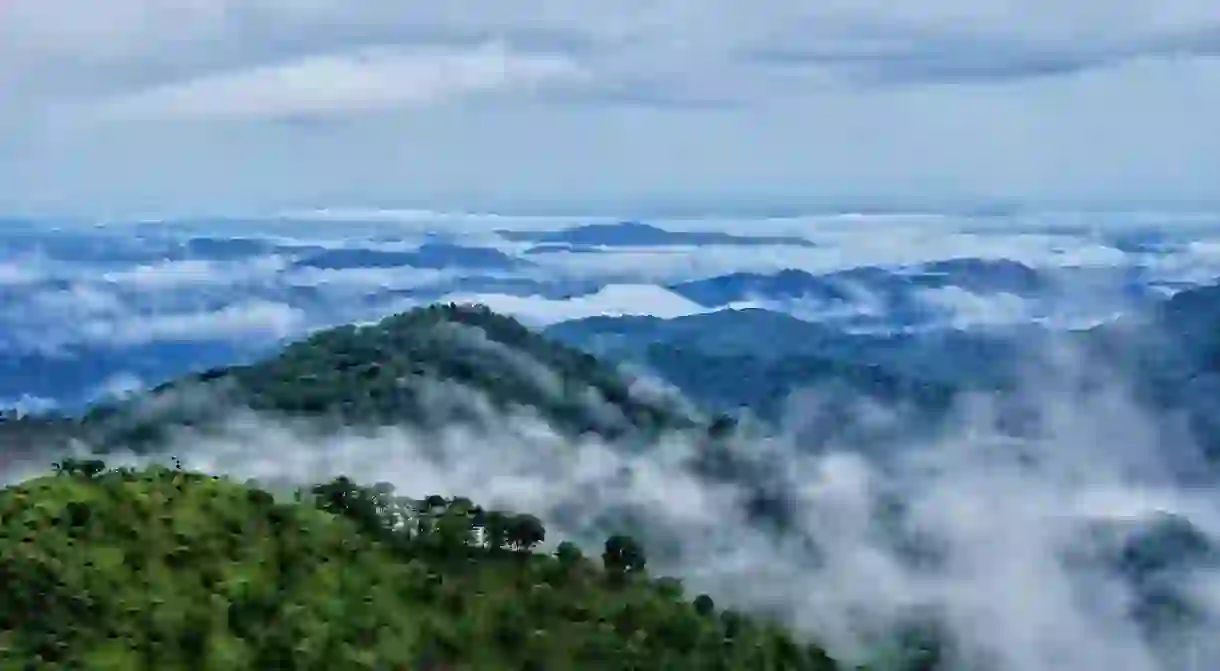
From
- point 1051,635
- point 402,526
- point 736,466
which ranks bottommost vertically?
point 1051,635

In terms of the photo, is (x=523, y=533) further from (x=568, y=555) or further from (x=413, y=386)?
(x=413, y=386)

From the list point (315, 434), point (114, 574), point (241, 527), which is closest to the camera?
point (114, 574)

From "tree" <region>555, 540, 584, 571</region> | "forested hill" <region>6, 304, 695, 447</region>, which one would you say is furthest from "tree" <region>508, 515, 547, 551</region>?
"forested hill" <region>6, 304, 695, 447</region>

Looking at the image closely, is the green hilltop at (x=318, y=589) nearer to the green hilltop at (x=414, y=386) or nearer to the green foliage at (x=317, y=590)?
the green foliage at (x=317, y=590)

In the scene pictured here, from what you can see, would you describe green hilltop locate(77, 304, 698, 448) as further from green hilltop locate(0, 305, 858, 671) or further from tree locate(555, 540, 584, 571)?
green hilltop locate(0, 305, 858, 671)

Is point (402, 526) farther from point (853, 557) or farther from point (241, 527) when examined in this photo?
point (853, 557)

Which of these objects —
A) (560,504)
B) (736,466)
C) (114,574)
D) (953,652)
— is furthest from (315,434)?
(114,574)
